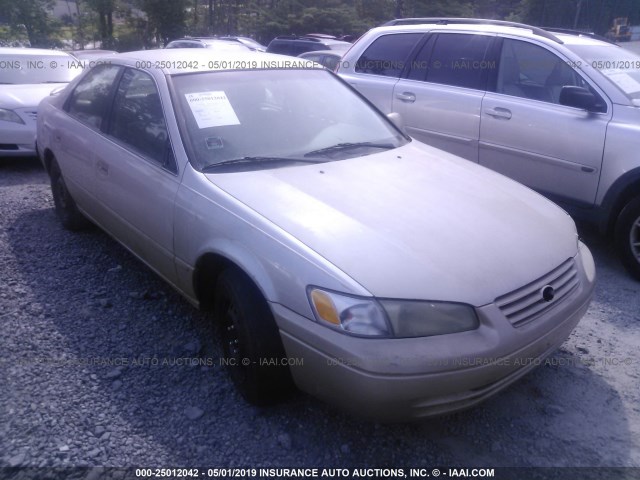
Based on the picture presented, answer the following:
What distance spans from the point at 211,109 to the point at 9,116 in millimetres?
4701

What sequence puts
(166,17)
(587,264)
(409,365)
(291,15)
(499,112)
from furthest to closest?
1. (291,15)
2. (166,17)
3. (499,112)
4. (587,264)
5. (409,365)

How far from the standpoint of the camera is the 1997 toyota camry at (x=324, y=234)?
88.7 inches

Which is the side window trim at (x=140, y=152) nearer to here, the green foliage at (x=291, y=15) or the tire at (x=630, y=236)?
the tire at (x=630, y=236)

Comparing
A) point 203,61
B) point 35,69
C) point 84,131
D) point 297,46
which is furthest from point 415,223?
point 297,46

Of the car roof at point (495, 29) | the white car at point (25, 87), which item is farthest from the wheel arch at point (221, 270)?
the white car at point (25, 87)

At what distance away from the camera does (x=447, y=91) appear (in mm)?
5352

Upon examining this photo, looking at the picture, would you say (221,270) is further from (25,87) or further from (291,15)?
(291,15)

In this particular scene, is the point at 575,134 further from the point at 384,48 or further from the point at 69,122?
the point at 69,122

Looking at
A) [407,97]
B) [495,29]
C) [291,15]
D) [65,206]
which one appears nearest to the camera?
[65,206]

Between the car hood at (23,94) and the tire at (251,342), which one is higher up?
the car hood at (23,94)

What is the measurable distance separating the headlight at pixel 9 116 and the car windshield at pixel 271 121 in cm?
437

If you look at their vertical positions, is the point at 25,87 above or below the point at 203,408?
above

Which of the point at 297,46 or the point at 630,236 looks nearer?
the point at 630,236

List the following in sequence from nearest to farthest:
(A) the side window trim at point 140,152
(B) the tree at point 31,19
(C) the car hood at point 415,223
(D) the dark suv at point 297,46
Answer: (C) the car hood at point 415,223 < (A) the side window trim at point 140,152 < (D) the dark suv at point 297,46 < (B) the tree at point 31,19
